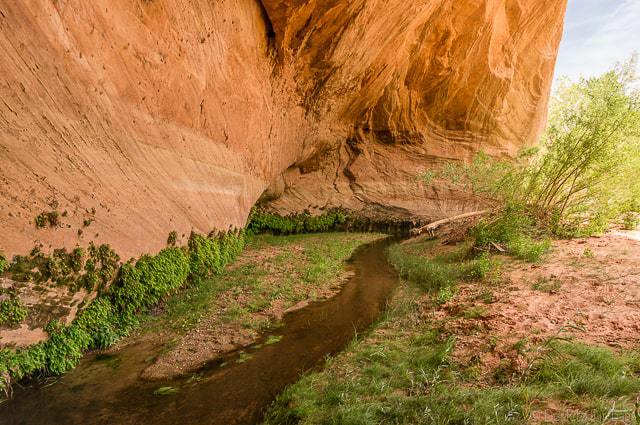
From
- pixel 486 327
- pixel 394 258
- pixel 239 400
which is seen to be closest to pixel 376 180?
pixel 394 258

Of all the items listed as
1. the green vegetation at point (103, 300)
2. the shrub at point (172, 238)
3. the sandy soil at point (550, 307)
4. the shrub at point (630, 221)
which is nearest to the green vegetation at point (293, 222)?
the shrub at point (172, 238)

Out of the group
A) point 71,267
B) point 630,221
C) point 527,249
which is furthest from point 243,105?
point 630,221

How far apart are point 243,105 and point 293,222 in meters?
9.01

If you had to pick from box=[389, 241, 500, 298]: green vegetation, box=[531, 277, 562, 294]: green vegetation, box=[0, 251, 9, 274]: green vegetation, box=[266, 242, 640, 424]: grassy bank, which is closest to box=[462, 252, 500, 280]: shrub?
box=[389, 241, 500, 298]: green vegetation

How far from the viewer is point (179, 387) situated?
192 inches

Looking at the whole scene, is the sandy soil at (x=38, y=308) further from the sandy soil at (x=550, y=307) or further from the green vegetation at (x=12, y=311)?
the sandy soil at (x=550, y=307)

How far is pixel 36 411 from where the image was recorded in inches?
168

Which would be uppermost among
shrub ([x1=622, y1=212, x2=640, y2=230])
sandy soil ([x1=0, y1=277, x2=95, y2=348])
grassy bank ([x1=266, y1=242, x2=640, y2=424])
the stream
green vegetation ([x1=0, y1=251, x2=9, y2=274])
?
green vegetation ([x1=0, y1=251, x2=9, y2=274])

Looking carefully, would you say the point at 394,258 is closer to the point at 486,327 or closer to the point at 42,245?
the point at 486,327

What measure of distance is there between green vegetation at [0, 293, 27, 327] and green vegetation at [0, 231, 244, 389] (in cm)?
34

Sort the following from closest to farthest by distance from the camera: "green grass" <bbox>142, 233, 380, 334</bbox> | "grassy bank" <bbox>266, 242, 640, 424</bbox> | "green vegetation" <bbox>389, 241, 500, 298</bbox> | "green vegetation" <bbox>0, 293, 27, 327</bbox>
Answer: "grassy bank" <bbox>266, 242, 640, 424</bbox> < "green vegetation" <bbox>0, 293, 27, 327</bbox> < "green grass" <bbox>142, 233, 380, 334</bbox> < "green vegetation" <bbox>389, 241, 500, 298</bbox>

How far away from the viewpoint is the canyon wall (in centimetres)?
552

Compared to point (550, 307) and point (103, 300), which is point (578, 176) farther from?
point (103, 300)

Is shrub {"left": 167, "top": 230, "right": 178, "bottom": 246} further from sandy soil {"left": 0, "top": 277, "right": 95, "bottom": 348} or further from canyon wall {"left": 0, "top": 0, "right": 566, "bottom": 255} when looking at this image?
sandy soil {"left": 0, "top": 277, "right": 95, "bottom": 348}
